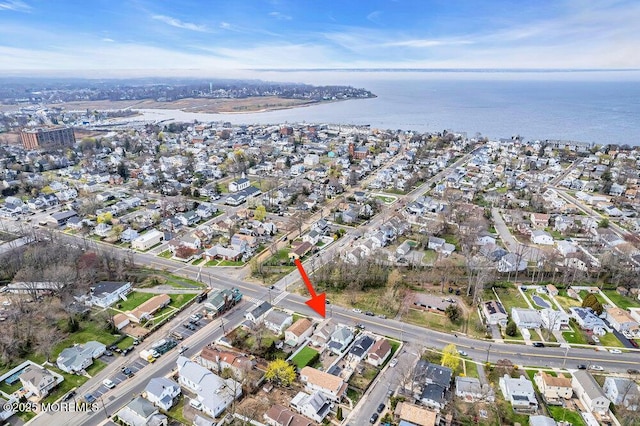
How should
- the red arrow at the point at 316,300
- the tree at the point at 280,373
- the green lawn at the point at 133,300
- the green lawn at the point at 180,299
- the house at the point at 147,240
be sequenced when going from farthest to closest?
the house at the point at 147,240, the green lawn at the point at 180,299, the green lawn at the point at 133,300, the red arrow at the point at 316,300, the tree at the point at 280,373

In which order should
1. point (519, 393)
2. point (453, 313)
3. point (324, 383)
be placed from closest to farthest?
point (519, 393) → point (324, 383) → point (453, 313)

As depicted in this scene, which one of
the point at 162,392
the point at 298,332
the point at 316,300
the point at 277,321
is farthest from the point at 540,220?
the point at 162,392

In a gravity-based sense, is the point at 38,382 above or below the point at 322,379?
below

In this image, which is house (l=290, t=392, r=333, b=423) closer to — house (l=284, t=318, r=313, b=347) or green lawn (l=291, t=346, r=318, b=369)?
green lawn (l=291, t=346, r=318, b=369)

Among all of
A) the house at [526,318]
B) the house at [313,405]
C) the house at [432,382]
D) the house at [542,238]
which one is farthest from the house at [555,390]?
the house at [542,238]

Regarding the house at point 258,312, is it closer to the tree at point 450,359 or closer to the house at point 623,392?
the tree at point 450,359

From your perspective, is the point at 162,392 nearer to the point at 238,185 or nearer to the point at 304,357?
the point at 304,357
